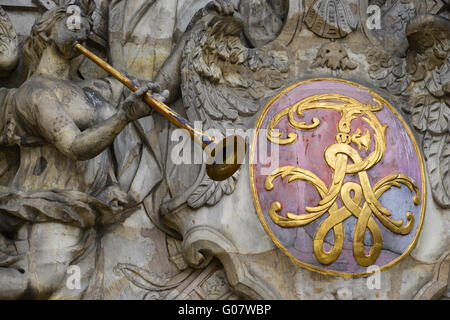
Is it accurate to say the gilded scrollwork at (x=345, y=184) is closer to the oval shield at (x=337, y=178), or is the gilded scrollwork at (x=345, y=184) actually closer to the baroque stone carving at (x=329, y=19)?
the oval shield at (x=337, y=178)

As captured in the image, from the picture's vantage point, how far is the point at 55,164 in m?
7.97

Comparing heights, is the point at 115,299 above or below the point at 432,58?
below

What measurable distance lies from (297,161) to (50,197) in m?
1.68

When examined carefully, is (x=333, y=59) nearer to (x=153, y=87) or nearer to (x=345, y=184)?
(x=345, y=184)

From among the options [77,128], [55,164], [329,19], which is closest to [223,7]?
[329,19]

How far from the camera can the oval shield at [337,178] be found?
7.97m

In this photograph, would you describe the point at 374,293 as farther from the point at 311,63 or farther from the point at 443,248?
the point at 311,63

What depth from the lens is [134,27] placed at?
852 cm

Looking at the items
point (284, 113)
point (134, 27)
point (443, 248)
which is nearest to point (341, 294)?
point (443, 248)

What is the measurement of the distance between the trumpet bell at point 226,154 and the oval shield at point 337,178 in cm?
86

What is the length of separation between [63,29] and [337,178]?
6.86 feet

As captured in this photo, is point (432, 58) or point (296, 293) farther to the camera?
point (432, 58)

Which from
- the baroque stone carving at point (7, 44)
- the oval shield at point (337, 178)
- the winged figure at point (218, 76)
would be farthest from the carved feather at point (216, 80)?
the baroque stone carving at point (7, 44)

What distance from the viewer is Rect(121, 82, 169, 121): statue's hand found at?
24.4 ft
